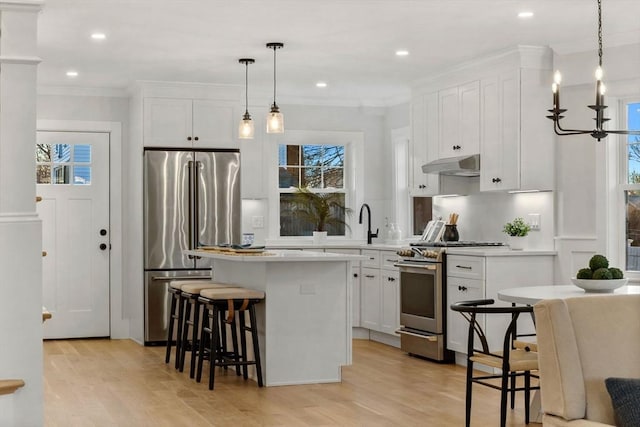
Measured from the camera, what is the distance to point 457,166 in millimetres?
7066

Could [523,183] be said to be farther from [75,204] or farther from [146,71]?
[75,204]

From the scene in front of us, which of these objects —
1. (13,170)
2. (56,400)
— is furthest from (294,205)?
A: (13,170)

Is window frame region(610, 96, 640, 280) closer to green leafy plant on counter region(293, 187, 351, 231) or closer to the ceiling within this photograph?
the ceiling

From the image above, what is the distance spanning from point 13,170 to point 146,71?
4194mm

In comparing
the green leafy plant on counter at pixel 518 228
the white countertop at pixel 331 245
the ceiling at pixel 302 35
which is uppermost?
the ceiling at pixel 302 35

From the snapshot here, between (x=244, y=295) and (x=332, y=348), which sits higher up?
(x=244, y=295)

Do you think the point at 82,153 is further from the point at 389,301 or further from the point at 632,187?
the point at 632,187

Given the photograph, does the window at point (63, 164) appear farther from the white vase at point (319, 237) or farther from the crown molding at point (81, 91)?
the white vase at point (319, 237)

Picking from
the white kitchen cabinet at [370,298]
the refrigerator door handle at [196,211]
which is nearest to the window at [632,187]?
the white kitchen cabinet at [370,298]

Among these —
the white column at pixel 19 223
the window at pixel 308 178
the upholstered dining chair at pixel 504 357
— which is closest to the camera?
the white column at pixel 19 223

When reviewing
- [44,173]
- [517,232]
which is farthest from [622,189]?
[44,173]

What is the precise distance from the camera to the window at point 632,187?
626 cm

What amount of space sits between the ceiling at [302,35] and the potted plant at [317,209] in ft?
4.64

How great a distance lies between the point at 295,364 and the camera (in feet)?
20.0
